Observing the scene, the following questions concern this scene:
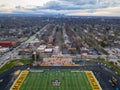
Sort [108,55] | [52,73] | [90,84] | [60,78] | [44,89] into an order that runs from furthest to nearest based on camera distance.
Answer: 1. [108,55]
2. [52,73]
3. [60,78]
4. [90,84]
5. [44,89]

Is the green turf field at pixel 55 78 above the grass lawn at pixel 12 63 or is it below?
above

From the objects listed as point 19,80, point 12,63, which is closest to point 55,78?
point 19,80

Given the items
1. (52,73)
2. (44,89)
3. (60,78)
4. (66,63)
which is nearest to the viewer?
(44,89)

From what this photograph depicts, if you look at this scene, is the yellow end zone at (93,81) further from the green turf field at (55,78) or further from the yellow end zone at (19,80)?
the yellow end zone at (19,80)

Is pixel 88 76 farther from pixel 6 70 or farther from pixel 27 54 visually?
pixel 27 54

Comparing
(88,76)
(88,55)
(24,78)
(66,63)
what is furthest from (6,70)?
(88,55)

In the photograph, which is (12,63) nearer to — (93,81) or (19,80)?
(19,80)

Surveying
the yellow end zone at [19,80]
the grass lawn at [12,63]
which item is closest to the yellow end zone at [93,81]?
the yellow end zone at [19,80]

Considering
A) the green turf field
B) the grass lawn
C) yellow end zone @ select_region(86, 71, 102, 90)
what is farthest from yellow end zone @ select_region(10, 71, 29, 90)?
yellow end zone @ select_region(86, 71, 102, 90)
